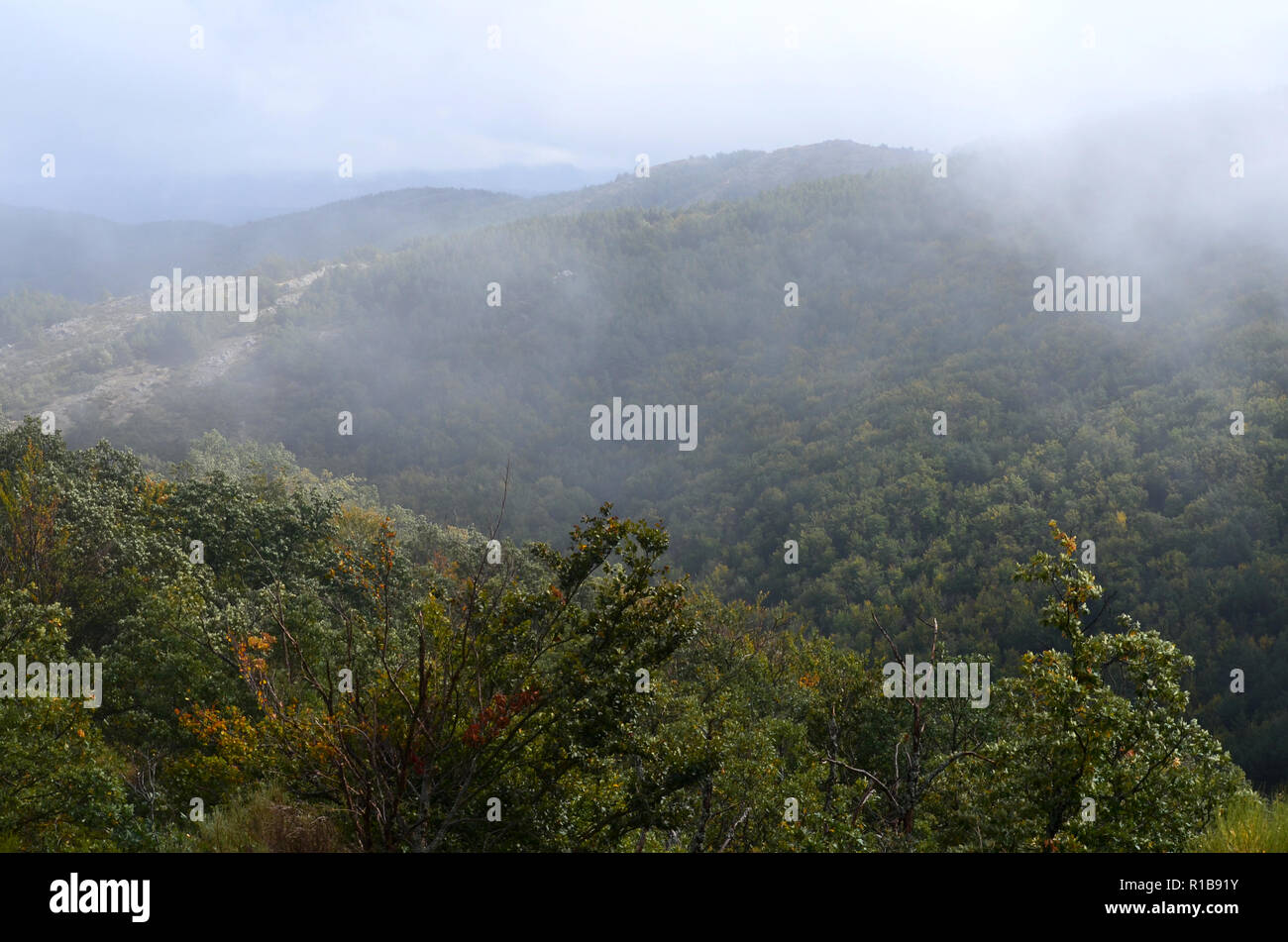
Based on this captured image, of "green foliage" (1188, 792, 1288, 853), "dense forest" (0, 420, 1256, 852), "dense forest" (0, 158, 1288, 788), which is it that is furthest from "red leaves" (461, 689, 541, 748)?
"dense forest" (0, 158, 1288, 788)

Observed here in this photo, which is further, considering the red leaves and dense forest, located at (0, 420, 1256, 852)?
the red leaves

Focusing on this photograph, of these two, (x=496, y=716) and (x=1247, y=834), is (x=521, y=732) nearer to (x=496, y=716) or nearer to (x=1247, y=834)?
(x=496, y=716)

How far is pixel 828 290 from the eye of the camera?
194m

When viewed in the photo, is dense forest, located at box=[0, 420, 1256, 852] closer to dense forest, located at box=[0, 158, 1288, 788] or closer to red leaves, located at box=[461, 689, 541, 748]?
red leaves, located at box=[461, 689, 541, 748]

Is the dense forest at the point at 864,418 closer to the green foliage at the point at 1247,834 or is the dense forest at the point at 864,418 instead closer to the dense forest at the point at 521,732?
the dense forest at the point at 521,732

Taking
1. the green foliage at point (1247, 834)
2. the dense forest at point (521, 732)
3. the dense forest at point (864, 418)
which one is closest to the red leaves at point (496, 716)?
the dense forest at point (521, 732)

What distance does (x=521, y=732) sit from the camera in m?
8.44

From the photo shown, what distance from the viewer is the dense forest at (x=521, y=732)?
20.2 ft

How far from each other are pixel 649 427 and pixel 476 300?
58219 millimetres

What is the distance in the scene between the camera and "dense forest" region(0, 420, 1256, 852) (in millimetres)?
6160

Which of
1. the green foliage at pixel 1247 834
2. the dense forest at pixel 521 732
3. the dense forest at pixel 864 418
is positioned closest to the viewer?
the green foliage at pixel 1247 834

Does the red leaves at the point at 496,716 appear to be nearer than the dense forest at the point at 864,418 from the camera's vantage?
Yes
